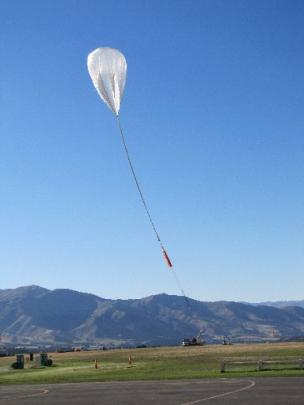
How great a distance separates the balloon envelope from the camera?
40219 millimetres

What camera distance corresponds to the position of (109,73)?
133ft

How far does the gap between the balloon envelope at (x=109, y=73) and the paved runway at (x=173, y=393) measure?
17.4 meters

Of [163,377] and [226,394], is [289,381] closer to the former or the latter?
[226,394]

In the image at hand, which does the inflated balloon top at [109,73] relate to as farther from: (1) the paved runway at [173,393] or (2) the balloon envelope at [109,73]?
(1) the paved runway at [173,393]

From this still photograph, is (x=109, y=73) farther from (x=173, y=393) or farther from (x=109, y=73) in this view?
(x=173, y=393)

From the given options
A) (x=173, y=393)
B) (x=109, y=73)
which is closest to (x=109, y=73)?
(x=109, y=73)

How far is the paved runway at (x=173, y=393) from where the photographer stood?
2856cm

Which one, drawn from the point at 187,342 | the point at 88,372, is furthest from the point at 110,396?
the point at 187,342

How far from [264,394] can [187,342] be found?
81753 millimetres

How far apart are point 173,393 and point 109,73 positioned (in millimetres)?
20304

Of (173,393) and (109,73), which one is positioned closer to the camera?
(173,393)

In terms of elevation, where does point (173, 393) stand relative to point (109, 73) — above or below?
below

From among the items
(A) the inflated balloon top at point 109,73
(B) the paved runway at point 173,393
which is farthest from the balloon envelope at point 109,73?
(B) the paved runway at point 173,393

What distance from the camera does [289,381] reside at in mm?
36812
